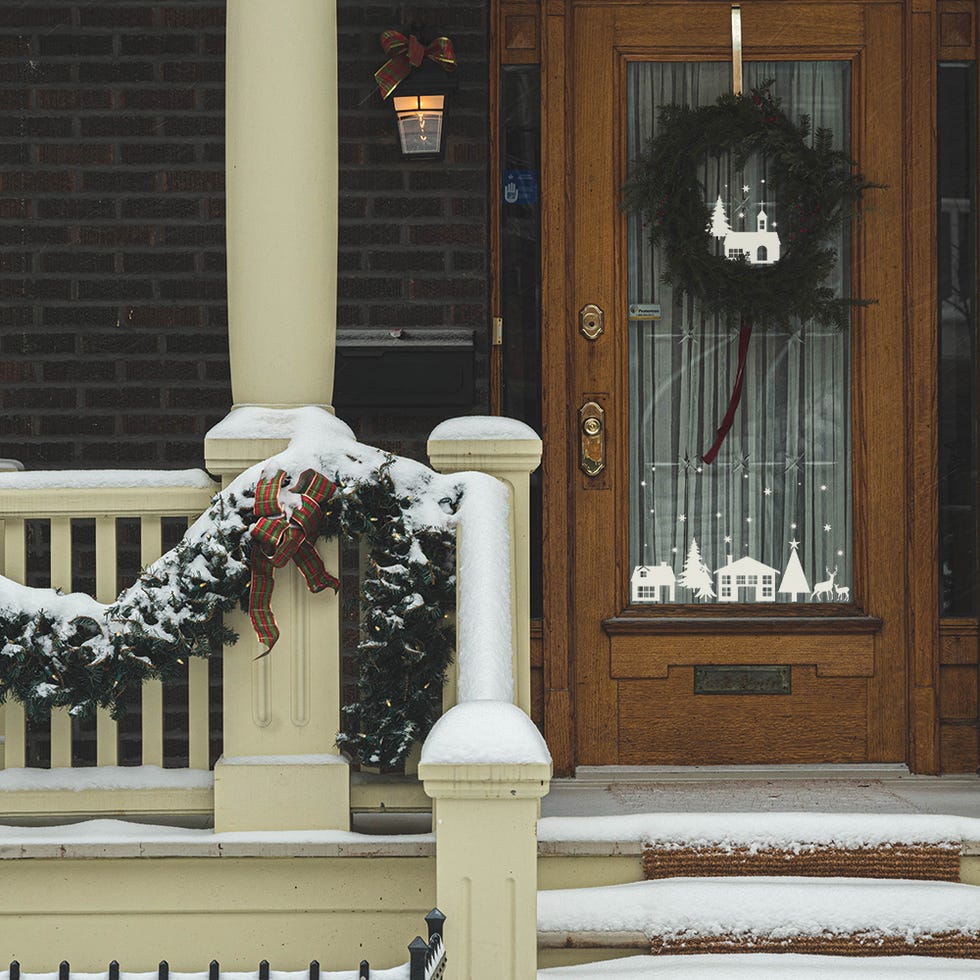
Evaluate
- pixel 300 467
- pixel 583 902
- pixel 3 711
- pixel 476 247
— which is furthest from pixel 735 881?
pixel 476 247

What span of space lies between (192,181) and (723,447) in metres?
2.15

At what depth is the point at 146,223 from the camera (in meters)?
4.88

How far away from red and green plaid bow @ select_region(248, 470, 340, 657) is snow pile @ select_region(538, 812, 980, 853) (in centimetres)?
92

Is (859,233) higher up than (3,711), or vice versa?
(859,233)

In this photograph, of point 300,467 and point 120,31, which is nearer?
point 300,467

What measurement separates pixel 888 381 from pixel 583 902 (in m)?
2.32

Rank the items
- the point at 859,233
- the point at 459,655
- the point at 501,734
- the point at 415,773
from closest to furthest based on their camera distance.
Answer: the point at 501,734
the point at 459,655
the point at 415,773
the point at 859,233

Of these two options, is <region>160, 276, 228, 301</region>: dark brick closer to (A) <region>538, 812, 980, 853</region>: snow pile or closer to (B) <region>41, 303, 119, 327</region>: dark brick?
(B) <region>41, 303, 119, 327</region>: dark brick

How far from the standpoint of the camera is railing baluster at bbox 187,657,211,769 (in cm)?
372

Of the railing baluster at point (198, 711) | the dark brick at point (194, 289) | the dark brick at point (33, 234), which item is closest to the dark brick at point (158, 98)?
the dark brick at point (33, 234)

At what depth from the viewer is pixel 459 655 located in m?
3.37

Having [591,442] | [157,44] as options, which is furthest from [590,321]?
[157,44]

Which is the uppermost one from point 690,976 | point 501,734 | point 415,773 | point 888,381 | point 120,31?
point 120,31

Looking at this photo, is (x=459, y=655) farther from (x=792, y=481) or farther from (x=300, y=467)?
(x=792, y=481)
